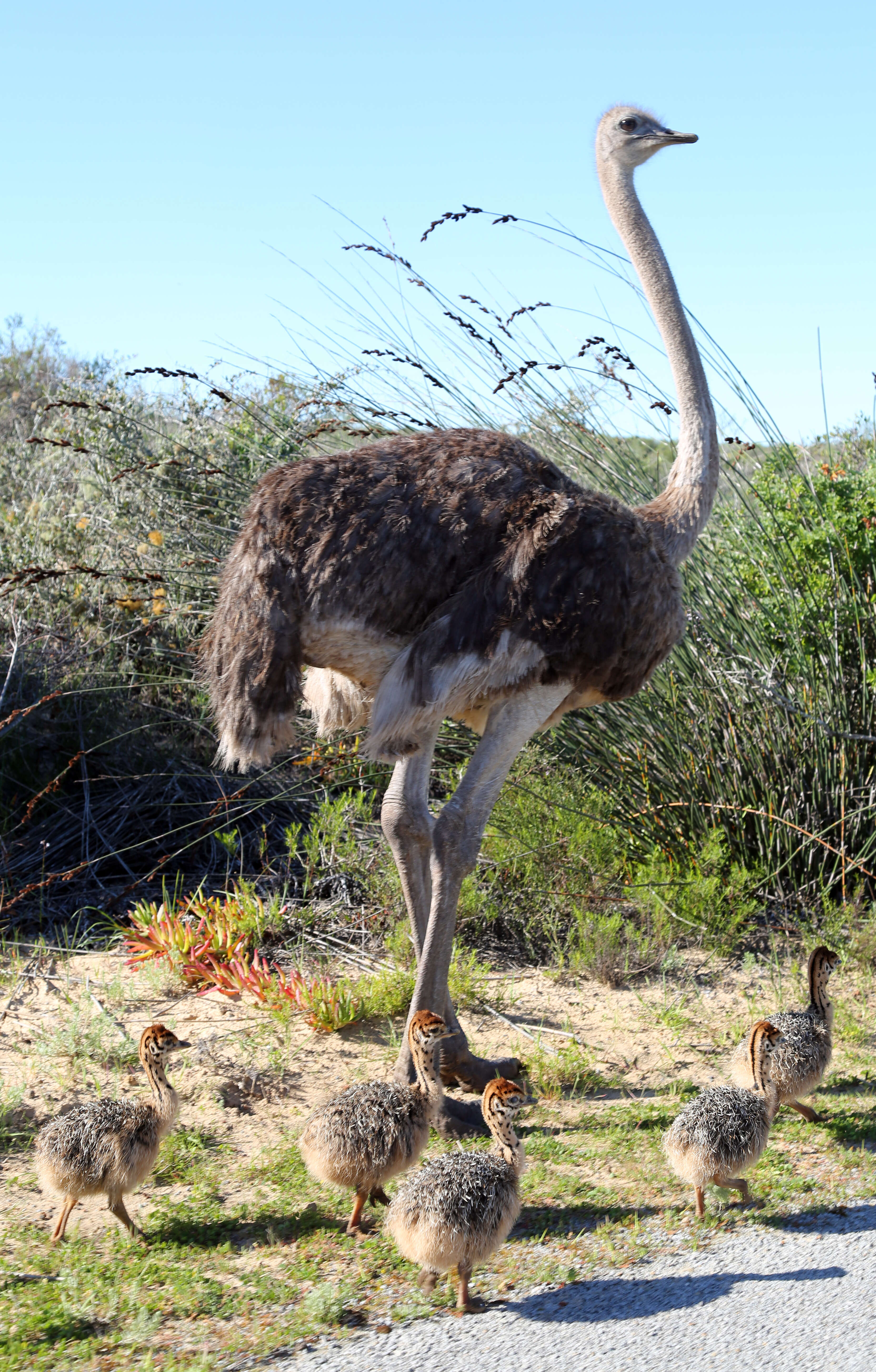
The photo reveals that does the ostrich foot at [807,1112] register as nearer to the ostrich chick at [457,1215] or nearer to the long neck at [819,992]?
the long neck at [819,992]

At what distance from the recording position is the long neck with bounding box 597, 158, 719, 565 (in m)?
4.10

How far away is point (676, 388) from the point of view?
4.32 meters

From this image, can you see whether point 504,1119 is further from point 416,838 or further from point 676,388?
point 676,388

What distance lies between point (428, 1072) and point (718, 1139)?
2.45 feet

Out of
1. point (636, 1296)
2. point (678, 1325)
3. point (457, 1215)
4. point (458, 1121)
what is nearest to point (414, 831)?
point (458, 1121)

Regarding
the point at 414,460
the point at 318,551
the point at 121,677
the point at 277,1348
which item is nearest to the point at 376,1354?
the point at 277,1348

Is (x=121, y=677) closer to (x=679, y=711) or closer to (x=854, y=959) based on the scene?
(x=679, y=711)

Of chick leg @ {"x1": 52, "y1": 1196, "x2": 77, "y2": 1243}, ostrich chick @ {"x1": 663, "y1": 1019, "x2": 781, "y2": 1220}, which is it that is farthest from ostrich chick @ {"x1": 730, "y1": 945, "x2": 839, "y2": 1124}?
chick leg @ {"x1": 52, "y1": 1196, "x2": 77, "y2": 1243}

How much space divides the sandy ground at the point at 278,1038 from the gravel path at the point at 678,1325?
84 centimetres

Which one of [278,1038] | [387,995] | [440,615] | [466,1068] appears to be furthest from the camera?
[387,995]

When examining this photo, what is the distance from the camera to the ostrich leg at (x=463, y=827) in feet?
12.2

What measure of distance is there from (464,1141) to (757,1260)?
37.7 inches

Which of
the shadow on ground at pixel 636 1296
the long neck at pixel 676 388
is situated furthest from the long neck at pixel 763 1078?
the long neck at pixel 676 388

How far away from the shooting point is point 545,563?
142 inches
